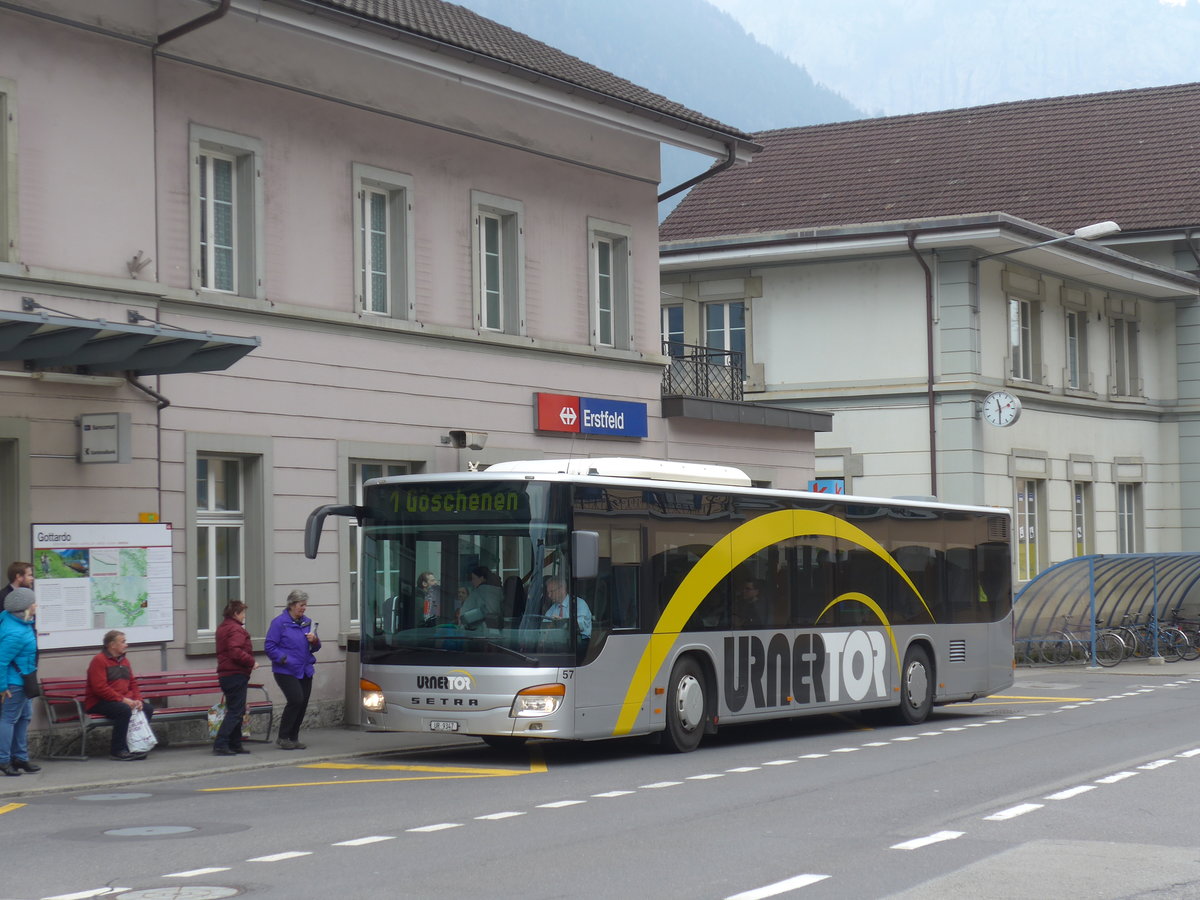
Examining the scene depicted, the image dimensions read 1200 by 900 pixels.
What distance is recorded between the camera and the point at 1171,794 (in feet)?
43.9

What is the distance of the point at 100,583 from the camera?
1695cm

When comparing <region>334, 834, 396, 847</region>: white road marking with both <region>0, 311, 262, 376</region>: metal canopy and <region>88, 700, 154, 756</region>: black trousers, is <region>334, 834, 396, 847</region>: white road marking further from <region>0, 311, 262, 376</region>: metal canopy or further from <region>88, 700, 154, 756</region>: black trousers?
<region>88, 700, 154, 756</region>: black trousers

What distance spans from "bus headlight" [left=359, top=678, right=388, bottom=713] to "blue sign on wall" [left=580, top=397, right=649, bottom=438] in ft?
26.0

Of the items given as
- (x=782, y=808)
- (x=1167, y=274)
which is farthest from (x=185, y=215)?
(x=1167, y=274)

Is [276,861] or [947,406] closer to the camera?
[276,861]

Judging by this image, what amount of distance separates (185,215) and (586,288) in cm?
715

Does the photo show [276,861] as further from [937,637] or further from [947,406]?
[947,406]

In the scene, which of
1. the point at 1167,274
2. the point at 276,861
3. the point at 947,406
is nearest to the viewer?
the point at 276,861

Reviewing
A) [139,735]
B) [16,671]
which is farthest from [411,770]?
[16,671]

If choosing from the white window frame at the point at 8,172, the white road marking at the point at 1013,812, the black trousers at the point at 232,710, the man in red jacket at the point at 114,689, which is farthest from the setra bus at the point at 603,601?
the white road marking at the point at 1013,812

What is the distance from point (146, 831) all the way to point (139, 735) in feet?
15.9

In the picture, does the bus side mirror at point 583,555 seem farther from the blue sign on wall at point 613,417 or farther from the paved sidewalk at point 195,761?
the blue sign on wall at point 613,417

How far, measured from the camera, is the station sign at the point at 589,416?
2312cm

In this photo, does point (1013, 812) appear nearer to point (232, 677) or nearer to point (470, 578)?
point (470, 578)
